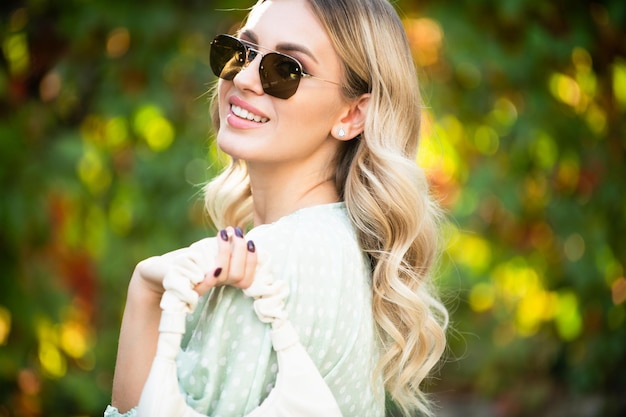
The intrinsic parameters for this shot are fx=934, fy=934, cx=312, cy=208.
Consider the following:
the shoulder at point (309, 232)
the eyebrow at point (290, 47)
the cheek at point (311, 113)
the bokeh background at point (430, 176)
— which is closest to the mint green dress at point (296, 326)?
the shoulder at point (309, 232)

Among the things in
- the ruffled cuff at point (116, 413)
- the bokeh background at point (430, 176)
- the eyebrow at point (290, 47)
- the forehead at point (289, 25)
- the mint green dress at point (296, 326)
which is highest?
the forehead at point (289, 25)

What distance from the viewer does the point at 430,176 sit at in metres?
3.98

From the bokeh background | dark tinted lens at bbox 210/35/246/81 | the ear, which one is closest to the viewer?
dark tinted lens at bbox 210/35/246/81

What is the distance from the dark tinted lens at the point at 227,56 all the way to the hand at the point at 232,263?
1.59 ft

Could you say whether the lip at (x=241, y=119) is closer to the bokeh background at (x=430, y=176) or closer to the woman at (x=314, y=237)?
the woman at (x=314, y=237)

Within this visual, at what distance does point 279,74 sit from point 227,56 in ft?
0.55

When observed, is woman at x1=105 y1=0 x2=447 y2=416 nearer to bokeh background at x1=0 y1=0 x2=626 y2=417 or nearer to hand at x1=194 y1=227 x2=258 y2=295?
hand at x1=194 y1=227 x2=258 y2=295

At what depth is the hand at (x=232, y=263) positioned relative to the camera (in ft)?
5.66

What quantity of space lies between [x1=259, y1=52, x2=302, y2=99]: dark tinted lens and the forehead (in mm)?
56

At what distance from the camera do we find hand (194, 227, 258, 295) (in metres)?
1.72

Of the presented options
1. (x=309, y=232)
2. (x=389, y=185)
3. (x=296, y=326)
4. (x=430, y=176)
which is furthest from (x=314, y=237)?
(x=430, y=176)

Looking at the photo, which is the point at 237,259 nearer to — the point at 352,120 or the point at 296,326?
the point at 296,326

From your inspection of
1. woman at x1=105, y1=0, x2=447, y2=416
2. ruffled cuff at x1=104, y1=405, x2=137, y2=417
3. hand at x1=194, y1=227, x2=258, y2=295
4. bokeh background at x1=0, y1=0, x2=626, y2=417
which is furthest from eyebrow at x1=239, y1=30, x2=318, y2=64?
bokeh background at x1=0, y1=0, x2=626, y2=417

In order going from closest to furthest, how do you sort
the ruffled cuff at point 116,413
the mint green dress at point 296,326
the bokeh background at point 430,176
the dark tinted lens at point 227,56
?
the mint green dress at point 296,326, the ruffled cuff at point 116,413, the dark tinted lens at point 227,56, the bokeh background at point 430,176
